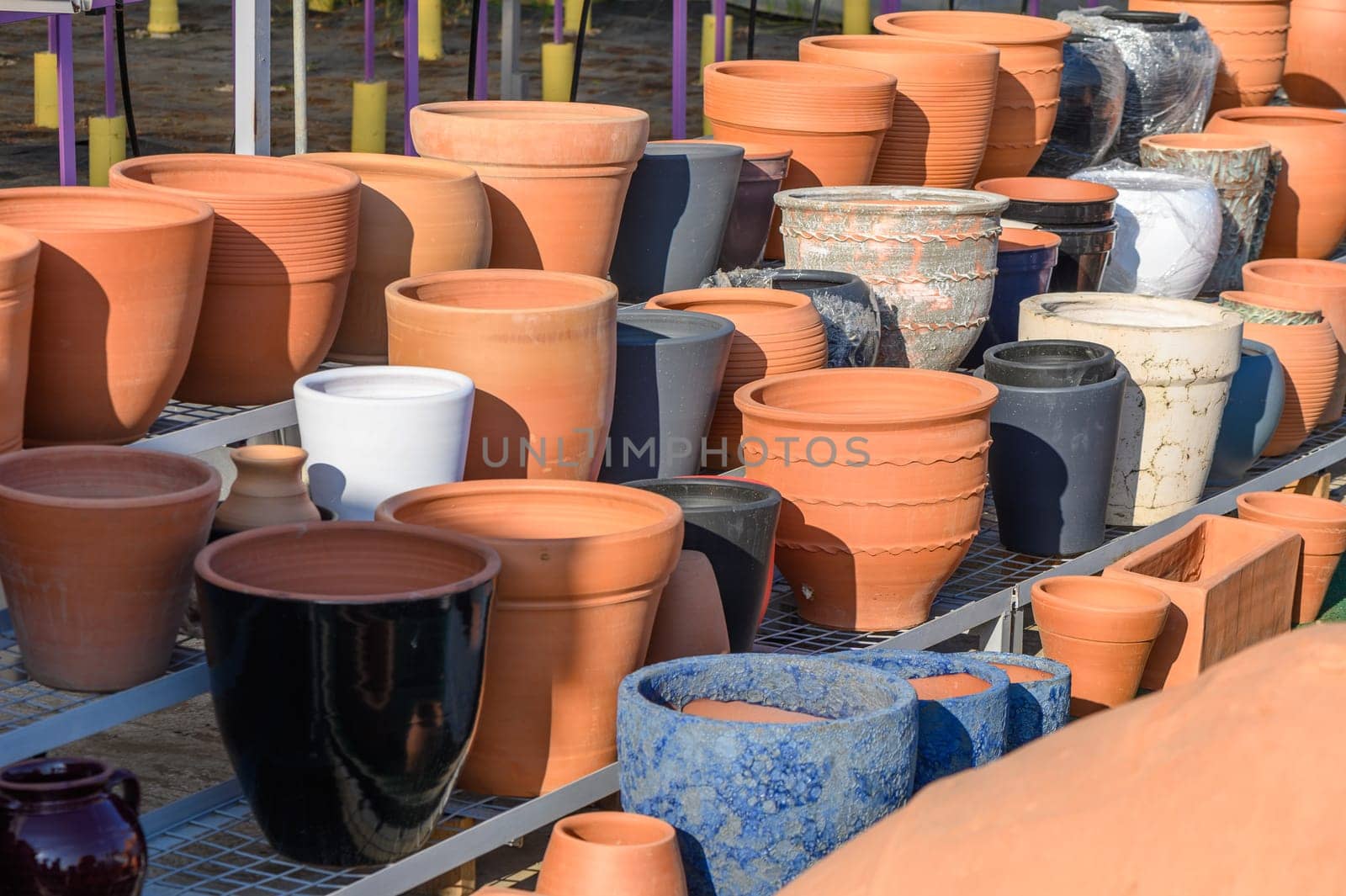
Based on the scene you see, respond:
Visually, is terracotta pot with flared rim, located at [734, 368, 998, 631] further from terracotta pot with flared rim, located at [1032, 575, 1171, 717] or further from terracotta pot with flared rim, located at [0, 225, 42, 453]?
terracotta pot with flared rim, located at [0, 225, 42, 453]

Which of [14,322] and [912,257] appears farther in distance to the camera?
[912,257]

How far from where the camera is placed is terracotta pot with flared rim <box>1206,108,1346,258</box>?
440 centimetres

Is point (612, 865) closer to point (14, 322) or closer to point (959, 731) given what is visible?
point (959, 731)

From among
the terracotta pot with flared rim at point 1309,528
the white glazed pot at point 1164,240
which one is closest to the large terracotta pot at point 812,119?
the white glazed pot at point 1164,240

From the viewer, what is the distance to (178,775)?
Answer: 2713 mm

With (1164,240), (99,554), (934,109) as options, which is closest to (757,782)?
(99,554)

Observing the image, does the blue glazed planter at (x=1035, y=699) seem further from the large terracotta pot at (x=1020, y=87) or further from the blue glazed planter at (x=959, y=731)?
the large terracotta pot at (x=1020, y=87)

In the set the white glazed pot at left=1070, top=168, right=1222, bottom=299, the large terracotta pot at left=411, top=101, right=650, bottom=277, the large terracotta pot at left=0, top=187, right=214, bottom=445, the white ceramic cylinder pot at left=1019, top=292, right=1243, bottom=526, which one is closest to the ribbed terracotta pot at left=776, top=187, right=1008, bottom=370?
the white ceramic cylinder pot at left=1019, top=292, right=1243, bottom=526

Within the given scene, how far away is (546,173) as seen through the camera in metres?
2.65

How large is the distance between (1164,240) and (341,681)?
8.41ft

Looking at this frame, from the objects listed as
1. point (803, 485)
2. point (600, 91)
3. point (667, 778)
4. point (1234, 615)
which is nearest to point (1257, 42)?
point (1234, 615)

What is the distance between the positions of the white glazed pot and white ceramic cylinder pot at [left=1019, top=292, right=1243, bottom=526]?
573 millimetres

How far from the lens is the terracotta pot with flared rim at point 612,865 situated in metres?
1.77

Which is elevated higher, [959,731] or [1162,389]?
[1162,389]
